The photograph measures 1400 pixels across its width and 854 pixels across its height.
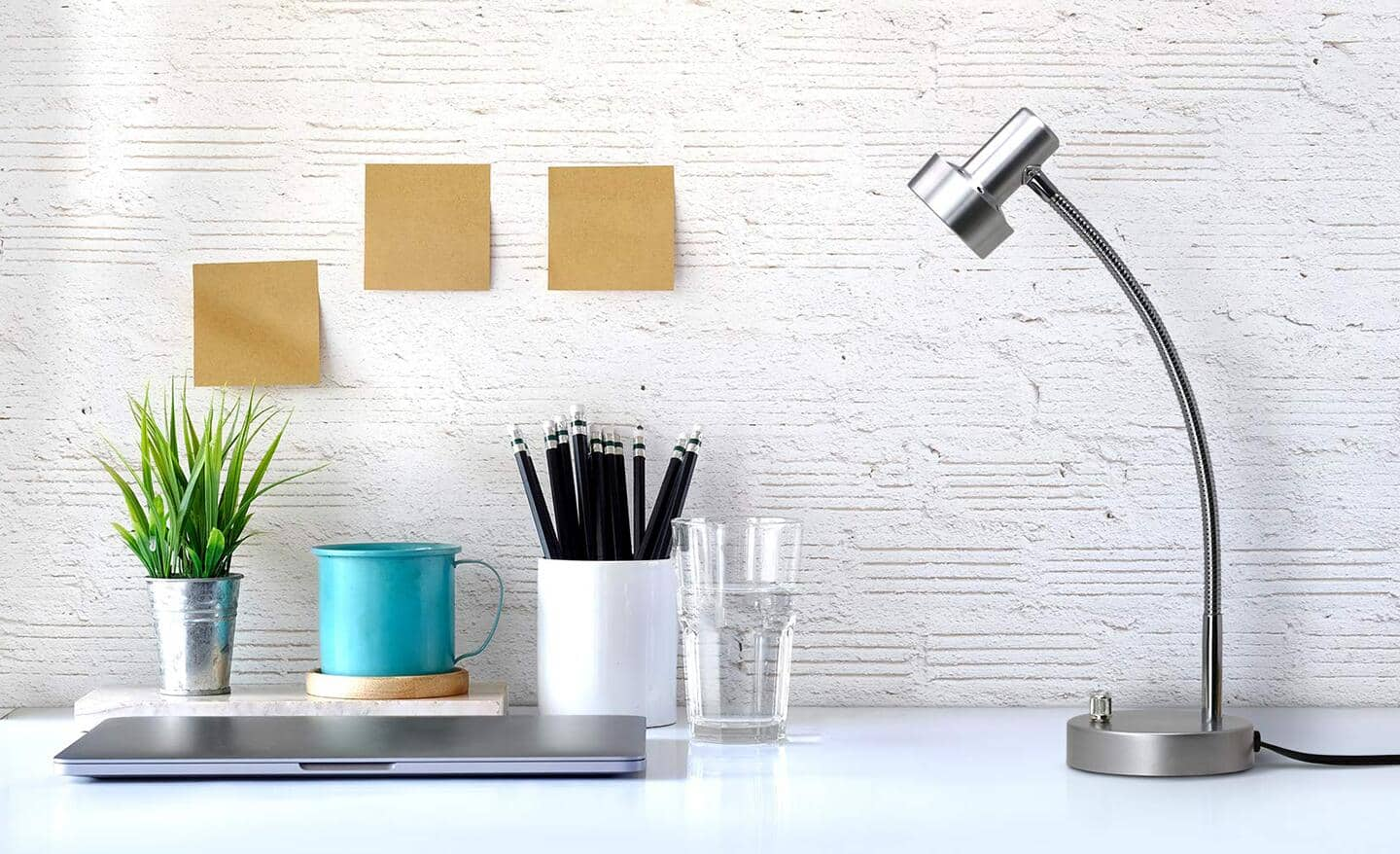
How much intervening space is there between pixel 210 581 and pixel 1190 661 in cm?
82

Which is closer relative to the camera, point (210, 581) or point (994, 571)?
point (210, 581)

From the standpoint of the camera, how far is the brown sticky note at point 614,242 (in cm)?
112

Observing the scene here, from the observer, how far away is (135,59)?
3.67 feet

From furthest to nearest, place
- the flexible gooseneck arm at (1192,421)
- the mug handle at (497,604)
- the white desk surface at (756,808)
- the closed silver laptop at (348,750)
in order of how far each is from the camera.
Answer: the mug handle at (497,604) → the flexible gooseneck arm at (1192,421) → the closed silver laptop at (348,750) → the white desk surface at (756,808)

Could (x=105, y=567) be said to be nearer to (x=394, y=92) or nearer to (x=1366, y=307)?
(x=394, y=92)

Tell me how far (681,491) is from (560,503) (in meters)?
0.10

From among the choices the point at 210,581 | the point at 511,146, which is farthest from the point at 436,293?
the point at 210,581

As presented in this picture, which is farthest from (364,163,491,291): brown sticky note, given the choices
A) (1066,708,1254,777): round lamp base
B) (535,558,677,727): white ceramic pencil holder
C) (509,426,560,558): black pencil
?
(1066,708,1254,777): round lamp base

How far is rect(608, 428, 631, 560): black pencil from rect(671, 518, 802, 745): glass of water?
59 mm

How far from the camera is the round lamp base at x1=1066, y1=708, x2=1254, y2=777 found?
2.81 ft

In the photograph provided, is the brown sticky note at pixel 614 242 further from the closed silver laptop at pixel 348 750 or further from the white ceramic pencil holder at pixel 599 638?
the closed silver laptop at pixel 348 750

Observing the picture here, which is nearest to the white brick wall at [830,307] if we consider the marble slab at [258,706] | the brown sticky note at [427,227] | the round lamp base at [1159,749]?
the brown sticky note at [427,227]

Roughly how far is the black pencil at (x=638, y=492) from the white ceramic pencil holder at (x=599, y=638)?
0.03m

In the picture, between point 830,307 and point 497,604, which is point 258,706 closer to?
point 497,604
